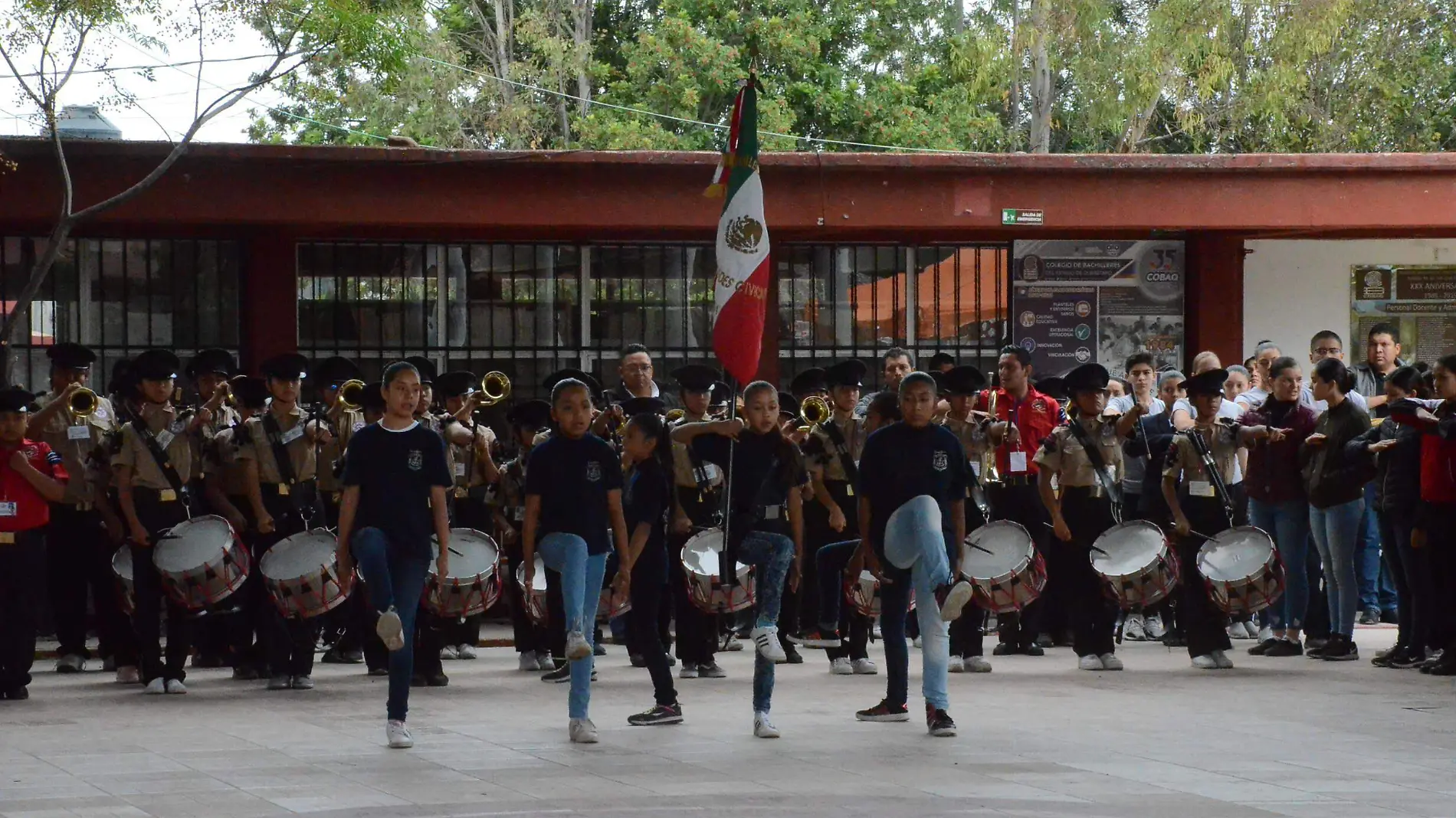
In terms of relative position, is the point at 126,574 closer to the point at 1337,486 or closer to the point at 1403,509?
the point at 1337,486

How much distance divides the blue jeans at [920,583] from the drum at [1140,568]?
234 cm

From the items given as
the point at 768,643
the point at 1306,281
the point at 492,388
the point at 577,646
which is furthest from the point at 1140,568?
the point at 1306,281

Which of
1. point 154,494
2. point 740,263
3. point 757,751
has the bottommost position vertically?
point 757,751

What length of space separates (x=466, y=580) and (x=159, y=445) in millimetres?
2058

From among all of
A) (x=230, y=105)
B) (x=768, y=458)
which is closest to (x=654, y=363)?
(x=230, y=105)

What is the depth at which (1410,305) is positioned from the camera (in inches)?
675

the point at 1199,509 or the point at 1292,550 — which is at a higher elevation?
the point at 1199,509

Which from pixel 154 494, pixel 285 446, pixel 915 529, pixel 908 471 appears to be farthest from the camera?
pixel 285 446

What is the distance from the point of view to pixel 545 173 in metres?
15.5

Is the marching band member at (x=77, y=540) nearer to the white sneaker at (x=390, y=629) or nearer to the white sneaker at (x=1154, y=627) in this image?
the white sneaker at (x=390, y=629)

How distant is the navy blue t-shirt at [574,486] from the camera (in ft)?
28.9

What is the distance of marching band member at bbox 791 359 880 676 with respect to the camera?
12.1 m

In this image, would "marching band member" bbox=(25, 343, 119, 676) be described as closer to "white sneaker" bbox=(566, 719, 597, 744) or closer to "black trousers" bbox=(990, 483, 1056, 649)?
"white sneaker" bbox=(566, 719, 597, 744)

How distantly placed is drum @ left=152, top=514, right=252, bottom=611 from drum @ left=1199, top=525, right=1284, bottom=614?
586cm
